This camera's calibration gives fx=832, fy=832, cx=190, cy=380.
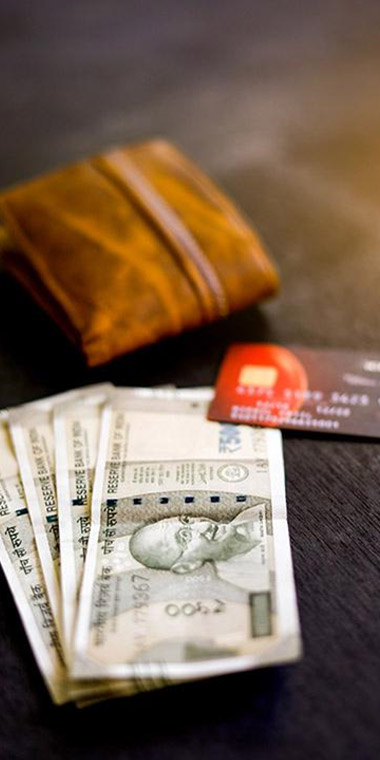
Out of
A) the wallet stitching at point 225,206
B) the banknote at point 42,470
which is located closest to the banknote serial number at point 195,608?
the banknote at point 42,470

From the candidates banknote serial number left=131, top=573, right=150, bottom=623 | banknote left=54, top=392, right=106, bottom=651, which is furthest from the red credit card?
banknote serial number left=131, top=573, right=150, bottom=623

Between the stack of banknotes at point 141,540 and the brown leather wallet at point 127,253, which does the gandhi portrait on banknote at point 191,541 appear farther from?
the brown leather wallet at point 127,253

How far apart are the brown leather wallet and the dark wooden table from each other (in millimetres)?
61

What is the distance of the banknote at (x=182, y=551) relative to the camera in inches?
28.9

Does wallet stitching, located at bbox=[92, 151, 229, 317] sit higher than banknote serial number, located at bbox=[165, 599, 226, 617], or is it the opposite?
wallet stitching, located at bbox=[92, 151, 229, 317]

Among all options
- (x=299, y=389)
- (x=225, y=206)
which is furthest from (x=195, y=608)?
(x=225, y=206)

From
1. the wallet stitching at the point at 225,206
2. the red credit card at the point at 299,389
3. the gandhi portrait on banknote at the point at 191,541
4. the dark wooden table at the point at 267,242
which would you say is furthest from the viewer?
the wallet stitching at the point at 225,206

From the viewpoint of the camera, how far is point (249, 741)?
695 mm

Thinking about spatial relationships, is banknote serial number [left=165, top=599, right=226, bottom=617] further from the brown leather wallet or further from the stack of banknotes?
the brown leather wallet

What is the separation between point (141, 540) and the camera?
848 millimetres

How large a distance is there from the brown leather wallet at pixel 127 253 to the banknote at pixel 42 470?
0.09 m

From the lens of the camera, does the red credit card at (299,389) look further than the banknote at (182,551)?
Yes

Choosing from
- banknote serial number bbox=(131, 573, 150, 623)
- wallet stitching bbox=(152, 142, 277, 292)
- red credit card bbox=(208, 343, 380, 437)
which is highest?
wallet stitching bbox=(152, 142, 277, 292)

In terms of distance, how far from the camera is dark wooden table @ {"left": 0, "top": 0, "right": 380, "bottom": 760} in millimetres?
712
